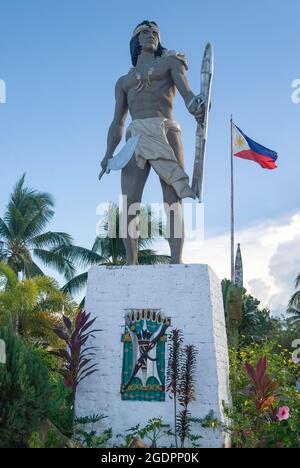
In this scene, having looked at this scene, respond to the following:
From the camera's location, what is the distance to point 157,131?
23.6 ft

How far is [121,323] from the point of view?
21.6ft

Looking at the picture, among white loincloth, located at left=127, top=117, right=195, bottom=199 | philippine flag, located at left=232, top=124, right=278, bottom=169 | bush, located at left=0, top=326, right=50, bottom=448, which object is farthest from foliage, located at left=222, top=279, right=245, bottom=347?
bush, located at left=0, top=326, right=50, bottom=448

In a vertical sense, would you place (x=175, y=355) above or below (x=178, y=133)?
below

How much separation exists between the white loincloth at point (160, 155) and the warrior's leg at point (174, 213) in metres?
0.09

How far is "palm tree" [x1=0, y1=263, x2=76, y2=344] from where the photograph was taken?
562 inches

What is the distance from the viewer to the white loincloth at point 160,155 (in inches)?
280

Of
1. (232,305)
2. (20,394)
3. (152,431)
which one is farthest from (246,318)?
(20,394)

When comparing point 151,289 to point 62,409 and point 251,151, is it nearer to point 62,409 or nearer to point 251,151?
point 62,409

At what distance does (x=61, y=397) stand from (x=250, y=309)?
48.6ft

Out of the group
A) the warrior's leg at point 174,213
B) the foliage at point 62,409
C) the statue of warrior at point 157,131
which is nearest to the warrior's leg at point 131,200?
the statue of warrior at point 157,131

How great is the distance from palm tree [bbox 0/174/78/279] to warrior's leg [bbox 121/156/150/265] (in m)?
11.6

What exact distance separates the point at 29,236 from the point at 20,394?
14.2 m

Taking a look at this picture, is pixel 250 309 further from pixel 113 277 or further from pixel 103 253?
pixel 113 277
